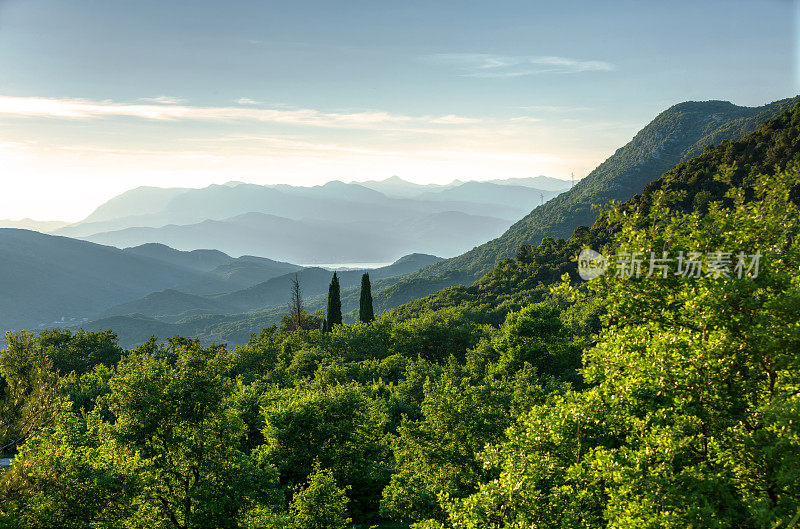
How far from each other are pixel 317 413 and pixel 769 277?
25098mm

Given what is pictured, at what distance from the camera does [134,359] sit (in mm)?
19641

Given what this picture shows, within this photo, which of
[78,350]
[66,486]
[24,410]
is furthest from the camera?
[78,350]

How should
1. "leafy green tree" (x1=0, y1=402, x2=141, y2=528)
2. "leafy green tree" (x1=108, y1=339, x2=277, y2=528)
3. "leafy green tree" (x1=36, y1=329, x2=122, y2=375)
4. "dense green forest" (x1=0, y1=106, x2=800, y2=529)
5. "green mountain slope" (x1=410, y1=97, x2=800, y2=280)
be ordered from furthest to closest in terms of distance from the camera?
"green mountain slope" (x1=410, y1=97, x2=800, y2=280) → "leafy green tree" (x1=36, y1=329, x2=122, y2=375) → "leafy green tree" (x1=108, y1=339, x2=277, y2=528) → "leafy green tree" (x1=0, y1=402, x2=141, y2=528) → "dense green forest" (x1=0, y1=106, x2=800, y2=529)

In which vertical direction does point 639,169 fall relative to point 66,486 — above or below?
above

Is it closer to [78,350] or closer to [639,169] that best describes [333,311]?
[78,350]

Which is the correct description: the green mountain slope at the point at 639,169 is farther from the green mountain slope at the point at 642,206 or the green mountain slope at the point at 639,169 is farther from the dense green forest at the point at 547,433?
the dense green forest at the point at 547,433

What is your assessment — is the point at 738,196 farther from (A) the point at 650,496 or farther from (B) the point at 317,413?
(B) the point at 317,413

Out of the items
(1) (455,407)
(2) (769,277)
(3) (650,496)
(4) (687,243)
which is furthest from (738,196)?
(1) (455,407)

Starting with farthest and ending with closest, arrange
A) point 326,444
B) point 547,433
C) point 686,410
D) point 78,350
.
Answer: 1. point 78,350
2. point 326,444
3. point 547,433
4. point 686,410

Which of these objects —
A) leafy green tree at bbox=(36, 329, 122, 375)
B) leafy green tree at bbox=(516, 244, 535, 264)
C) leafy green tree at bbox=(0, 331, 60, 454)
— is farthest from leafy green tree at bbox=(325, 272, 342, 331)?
leafy green tree at bbox=(0, 331, 60, 454)

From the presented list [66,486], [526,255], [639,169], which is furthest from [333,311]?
[639,169]

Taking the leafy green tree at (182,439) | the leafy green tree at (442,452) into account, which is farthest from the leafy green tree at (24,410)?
the leafy green tree at (442,452)

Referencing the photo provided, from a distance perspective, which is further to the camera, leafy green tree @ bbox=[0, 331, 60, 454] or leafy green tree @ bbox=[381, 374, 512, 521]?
leafy green tree @ bbox=[381, 374, 512, 521]

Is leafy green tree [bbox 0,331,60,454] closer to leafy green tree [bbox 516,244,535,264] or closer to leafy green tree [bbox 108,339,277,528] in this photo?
leafy green tree [bbox 108,339,277,528]
